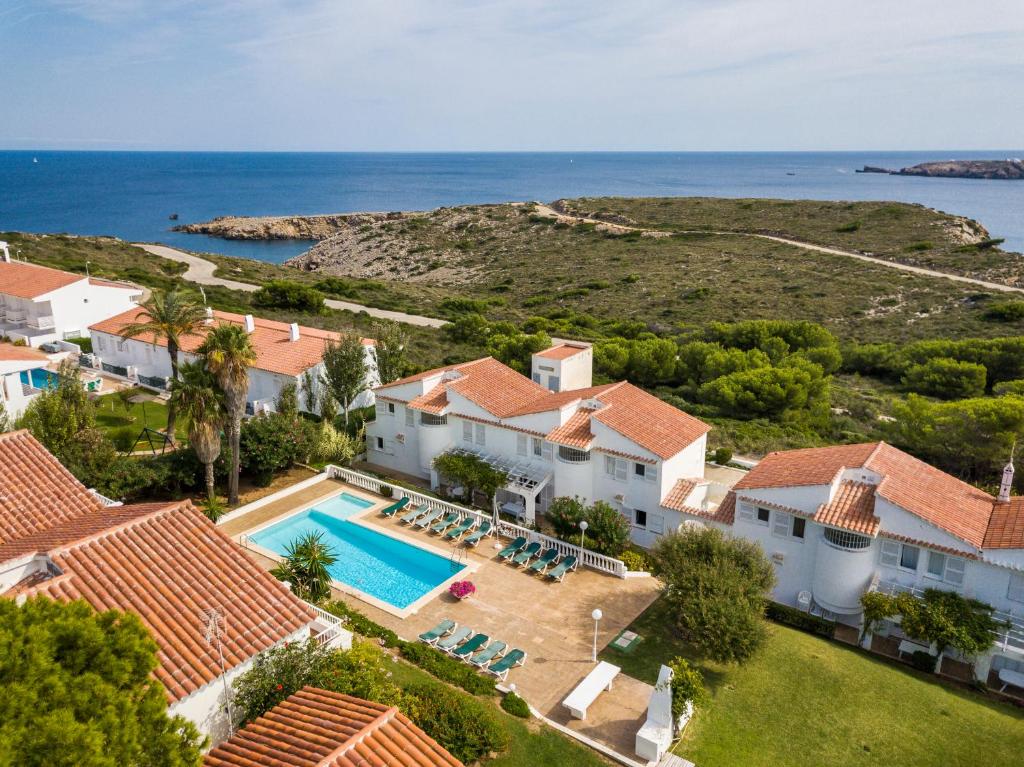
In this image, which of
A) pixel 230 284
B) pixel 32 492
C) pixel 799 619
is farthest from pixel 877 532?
pixel 230 284

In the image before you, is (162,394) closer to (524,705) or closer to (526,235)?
(524,705)

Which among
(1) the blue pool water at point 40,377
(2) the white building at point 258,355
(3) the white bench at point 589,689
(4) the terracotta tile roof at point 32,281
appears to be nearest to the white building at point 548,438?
(2) the white building at point 258,355

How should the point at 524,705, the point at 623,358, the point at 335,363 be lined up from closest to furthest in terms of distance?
the point at 524,705 < the point at 335,363 < the point at 623,358

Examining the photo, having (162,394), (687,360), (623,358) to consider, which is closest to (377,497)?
(162,394)

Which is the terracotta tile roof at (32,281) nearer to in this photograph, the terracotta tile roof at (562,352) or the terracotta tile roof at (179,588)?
the terracotta tile roof at (562,352)

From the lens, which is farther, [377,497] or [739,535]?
[377,497]

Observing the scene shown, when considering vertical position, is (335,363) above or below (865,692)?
above
